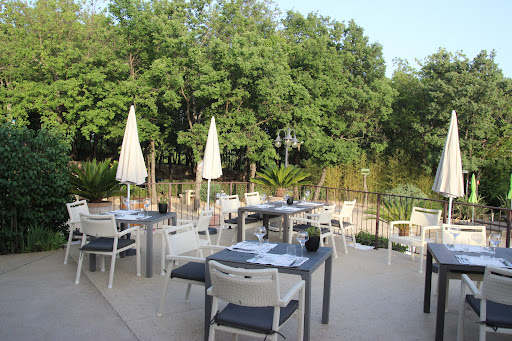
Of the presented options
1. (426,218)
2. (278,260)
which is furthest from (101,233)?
(426,218)

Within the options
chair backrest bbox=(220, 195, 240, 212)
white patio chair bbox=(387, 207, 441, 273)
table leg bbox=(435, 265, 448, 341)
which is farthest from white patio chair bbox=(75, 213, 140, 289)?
white patio chair bbox=(387, 207, 441, 273)

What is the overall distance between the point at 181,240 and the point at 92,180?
3827mm

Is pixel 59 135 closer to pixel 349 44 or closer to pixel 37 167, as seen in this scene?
pixel 37 167

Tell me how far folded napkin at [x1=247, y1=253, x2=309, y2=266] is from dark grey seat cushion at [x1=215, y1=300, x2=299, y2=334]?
325 millimetres

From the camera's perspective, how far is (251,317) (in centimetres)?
243

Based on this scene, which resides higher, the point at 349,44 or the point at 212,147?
the point at 349,44

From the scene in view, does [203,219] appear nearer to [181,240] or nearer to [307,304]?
[181,240]

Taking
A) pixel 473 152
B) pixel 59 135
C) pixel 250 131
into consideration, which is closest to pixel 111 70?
pixel 250 131

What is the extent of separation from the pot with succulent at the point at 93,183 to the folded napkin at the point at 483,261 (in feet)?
18.7

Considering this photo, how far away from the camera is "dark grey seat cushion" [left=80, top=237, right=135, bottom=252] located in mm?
4395

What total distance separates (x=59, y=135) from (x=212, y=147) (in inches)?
105

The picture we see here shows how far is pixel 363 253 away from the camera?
6309mm

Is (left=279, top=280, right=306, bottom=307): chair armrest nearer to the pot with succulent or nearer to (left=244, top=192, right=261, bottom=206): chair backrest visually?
(left=244, top=192, right=261, bottom=206): chair backrest

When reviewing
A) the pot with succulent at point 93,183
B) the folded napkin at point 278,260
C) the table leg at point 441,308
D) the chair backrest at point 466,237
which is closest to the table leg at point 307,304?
the folded napkin at point 278,260
